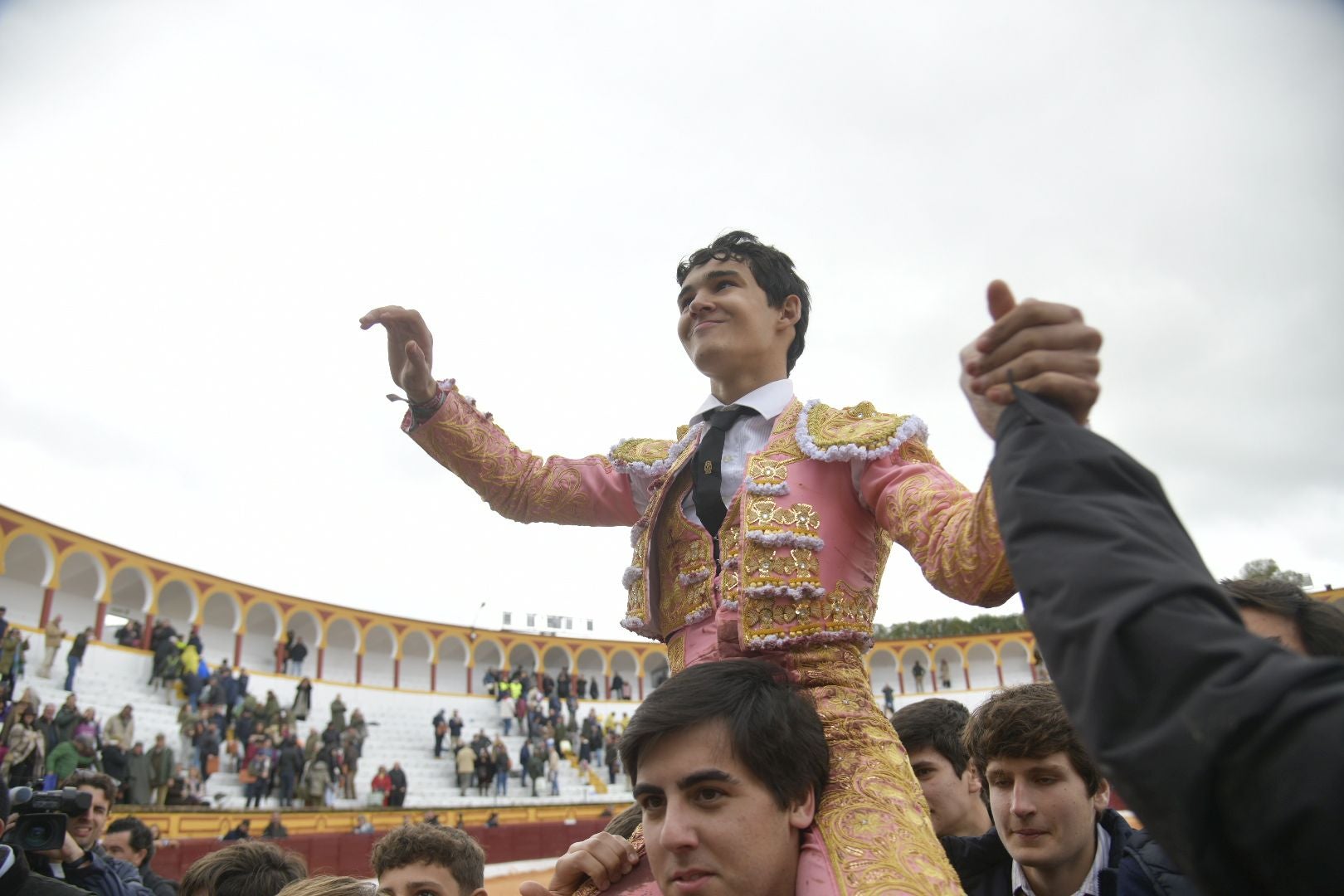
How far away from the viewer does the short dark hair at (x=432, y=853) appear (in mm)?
3057

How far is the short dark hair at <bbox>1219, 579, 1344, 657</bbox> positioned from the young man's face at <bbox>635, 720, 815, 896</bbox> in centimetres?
102

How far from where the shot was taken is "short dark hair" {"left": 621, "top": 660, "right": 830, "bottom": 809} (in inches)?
60.3

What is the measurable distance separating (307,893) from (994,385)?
7.43 feet

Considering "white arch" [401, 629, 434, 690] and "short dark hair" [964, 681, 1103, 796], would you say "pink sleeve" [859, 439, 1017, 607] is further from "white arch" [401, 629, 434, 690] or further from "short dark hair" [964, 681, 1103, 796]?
"white arch" [401, 629, 434, 690]

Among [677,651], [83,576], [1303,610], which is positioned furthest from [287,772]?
[1303,610]

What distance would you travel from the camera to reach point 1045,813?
81.8 inches

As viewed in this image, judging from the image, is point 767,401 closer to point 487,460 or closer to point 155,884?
point 487,460

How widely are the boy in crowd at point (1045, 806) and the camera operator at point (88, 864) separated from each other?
8.18 feet

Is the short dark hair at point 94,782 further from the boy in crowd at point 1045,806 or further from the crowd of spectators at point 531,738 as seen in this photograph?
the crowd of spectators at point 531,738

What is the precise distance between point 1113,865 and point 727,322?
1524mm

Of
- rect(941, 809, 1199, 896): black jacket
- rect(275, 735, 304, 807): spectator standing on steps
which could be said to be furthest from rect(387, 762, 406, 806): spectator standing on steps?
rect(941, 809, 1199, 896): black jacket

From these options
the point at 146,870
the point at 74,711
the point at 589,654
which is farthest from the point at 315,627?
the point at 146,870

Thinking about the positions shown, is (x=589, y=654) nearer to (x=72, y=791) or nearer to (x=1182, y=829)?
(x=72, y=791)

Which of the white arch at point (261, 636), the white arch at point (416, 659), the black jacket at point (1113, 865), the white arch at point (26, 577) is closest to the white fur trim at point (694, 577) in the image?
the black jacket at point (1113, 865)
